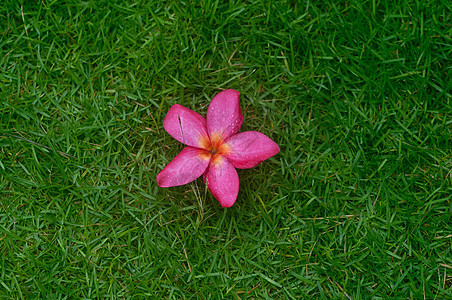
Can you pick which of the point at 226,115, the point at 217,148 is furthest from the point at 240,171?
the point at 226,115

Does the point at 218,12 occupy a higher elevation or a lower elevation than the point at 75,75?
higher

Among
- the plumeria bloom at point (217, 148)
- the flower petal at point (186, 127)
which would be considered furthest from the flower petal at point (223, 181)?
the flower petal at point (186, 127)

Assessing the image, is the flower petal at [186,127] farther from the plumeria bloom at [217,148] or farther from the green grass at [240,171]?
the green grass at [240,171]

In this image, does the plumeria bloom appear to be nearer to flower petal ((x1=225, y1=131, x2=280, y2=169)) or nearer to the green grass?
flower petal ((x1=225, y1=131, x2=280, y2=169))

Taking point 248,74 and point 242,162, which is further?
point 248,74

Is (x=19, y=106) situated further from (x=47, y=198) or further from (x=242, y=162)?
(x=242, y=162)

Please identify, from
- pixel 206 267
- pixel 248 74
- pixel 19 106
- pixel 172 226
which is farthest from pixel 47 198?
pixel 248 74

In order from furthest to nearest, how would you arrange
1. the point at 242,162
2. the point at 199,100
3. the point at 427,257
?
the point at 199,100
the point at 427,257
the point at 242,162
